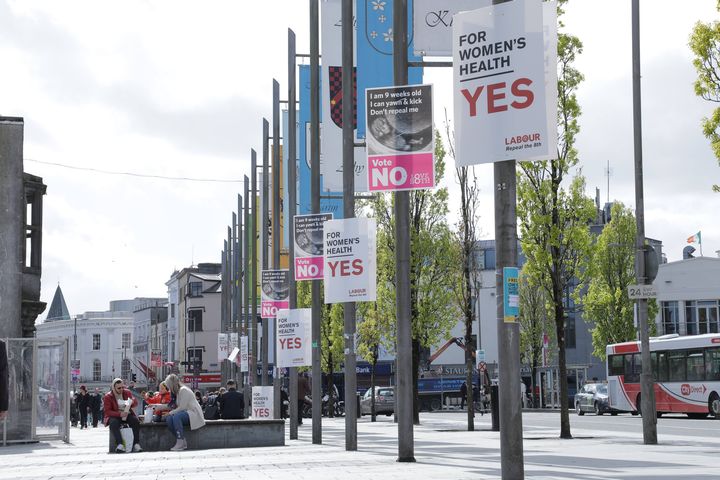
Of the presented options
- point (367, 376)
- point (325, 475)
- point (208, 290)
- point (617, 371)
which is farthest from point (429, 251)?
point (208, 290)

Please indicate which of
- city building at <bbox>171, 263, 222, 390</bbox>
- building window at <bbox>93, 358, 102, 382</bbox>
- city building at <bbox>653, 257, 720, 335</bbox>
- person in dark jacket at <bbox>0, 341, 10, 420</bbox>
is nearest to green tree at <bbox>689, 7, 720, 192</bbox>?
person in dark jacket at <bbox>0, 341, 10, 420</bbox>

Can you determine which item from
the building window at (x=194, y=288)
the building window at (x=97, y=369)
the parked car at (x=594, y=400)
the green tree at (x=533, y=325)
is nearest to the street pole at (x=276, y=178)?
the parked car at (x=594, y=400)

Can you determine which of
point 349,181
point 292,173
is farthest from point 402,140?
point 292,173

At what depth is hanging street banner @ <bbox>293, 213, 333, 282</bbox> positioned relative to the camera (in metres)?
23.9

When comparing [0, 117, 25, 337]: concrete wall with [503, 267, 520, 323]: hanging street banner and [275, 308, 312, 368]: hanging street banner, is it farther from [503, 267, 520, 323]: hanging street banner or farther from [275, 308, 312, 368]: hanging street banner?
[503, 267, 520, 323]: hanging street banner

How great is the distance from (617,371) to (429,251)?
13656 millimetres

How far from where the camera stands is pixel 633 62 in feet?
74.7

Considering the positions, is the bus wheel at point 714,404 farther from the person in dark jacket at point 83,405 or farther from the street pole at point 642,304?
the person in dark jacket at point 83,405

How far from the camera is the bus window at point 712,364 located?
4200 cm

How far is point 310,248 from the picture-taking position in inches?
944

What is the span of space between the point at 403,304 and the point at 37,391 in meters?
16.6

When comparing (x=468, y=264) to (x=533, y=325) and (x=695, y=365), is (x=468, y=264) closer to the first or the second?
(x=695, y=365)

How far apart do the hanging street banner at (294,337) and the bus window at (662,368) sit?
22900mm

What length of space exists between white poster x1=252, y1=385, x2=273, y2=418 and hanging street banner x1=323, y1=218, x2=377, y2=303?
37.3 feet
